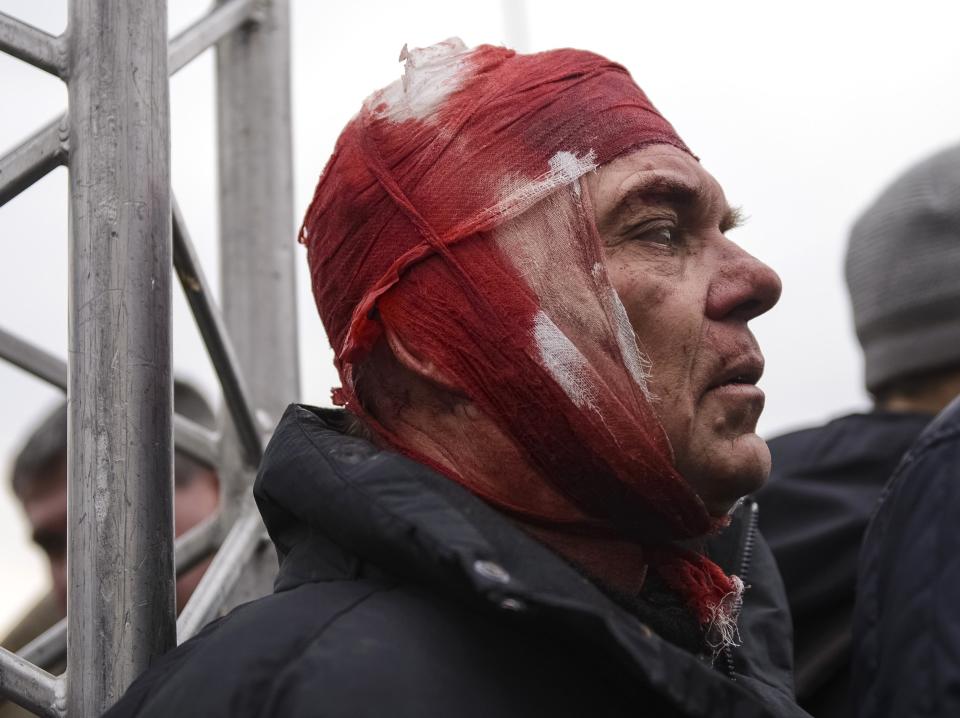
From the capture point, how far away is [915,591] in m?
1.81

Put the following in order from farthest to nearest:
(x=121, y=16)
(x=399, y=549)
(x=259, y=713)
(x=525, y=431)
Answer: (x=121, y=16) → (x=525, y=431) → (x=399, y=549) → (x=259, y=713)

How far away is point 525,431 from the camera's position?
1907mm

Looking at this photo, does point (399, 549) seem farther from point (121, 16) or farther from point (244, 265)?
point (244, 265)

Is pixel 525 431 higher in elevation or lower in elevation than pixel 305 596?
higher

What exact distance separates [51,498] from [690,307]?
10.7 ft

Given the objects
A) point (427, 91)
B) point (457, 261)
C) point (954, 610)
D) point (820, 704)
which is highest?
point (427, 91)

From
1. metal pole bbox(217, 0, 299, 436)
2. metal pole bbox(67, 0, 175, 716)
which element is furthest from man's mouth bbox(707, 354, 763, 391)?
metal pole bbox(217, 0, 299, 436)

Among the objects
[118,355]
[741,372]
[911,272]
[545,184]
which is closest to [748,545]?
[741,372]

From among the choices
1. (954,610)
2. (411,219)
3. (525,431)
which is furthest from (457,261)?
(954,610)

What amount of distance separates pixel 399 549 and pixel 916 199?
6.43 feet

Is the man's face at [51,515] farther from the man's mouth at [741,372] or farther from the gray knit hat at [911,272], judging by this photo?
the man's mouth at [741,372]

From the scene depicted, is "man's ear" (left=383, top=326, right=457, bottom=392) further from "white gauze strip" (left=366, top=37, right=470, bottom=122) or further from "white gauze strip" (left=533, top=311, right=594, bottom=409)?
"white gauze strip" (left=366, top=37, right=470, bottom=122)

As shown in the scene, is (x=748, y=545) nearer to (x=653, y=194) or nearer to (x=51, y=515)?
(x=653, y=194)

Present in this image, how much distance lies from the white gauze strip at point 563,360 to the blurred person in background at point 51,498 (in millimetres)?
2672
